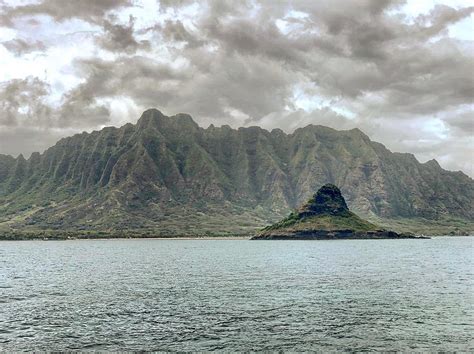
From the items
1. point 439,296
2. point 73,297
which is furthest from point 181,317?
point 439,296

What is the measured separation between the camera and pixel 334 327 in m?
70.5

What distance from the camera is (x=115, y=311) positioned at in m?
85.7

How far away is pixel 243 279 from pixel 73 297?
52.9 m

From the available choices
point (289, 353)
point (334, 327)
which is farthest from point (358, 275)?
point (289, 353)

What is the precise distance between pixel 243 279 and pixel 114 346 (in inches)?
3240

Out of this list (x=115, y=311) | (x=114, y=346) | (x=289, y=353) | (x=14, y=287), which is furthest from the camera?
(x=14, y=287)

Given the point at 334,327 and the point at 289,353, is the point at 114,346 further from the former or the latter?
the point at 334,327

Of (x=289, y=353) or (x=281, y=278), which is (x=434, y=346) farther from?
(x=281, y=278)

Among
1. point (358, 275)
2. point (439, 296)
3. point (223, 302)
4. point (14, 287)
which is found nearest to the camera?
point (223, 302)

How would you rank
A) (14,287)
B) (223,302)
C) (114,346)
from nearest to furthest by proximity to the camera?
(114,346) < (223,302) < (14,287)

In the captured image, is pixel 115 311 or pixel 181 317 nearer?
pixel 181 317

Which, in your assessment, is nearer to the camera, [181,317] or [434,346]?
[434,346]

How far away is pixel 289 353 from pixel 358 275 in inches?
3975

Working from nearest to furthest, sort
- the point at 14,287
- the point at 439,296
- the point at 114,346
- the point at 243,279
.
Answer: the point at 114,346 < the point at 439,296 < the point at 14,287 < the point at 243,279
